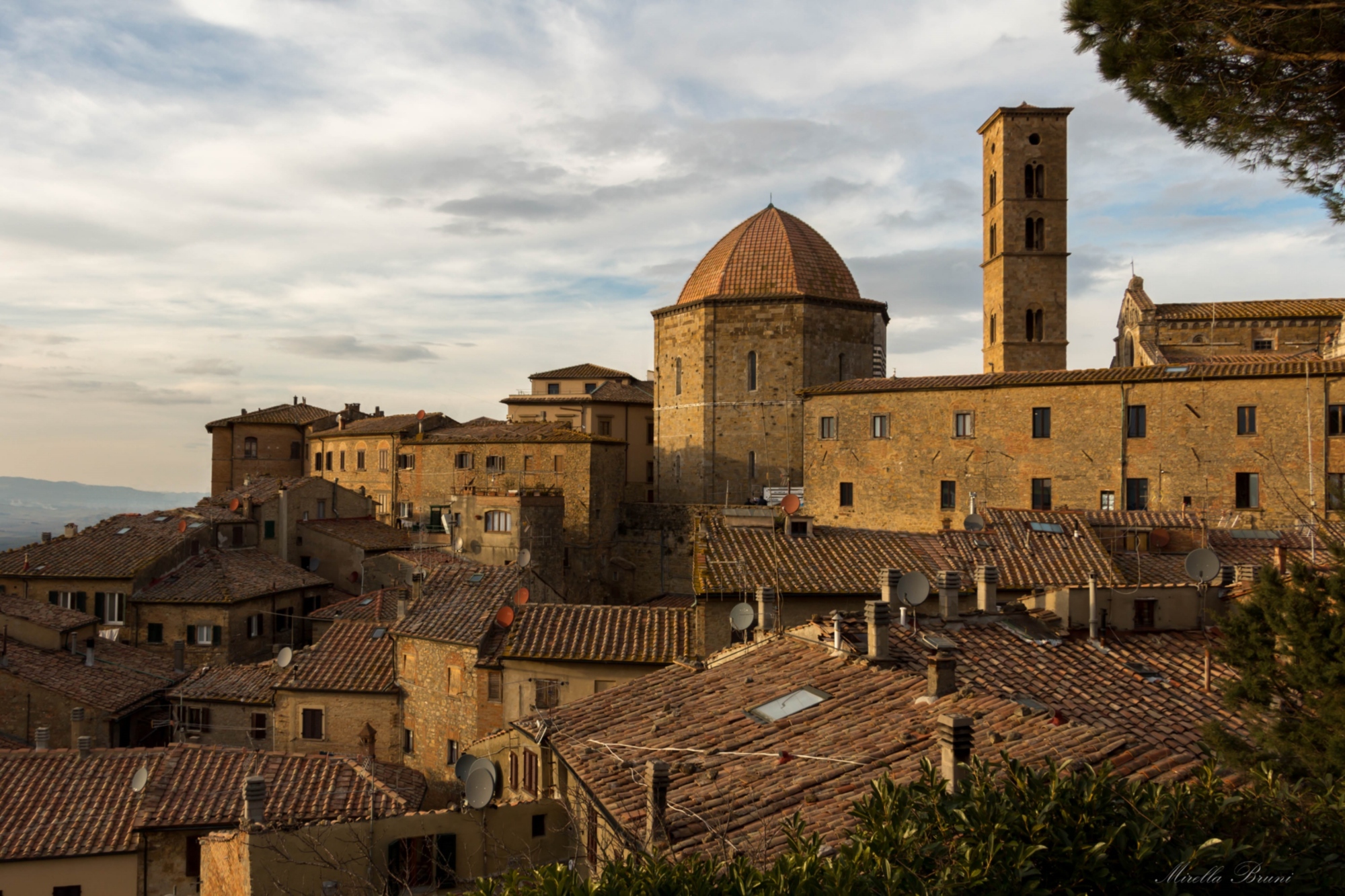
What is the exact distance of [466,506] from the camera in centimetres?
4053

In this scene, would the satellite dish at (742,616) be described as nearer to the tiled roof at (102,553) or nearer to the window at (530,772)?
the window at (530,772)

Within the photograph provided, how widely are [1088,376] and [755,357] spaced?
A: 1471 cm

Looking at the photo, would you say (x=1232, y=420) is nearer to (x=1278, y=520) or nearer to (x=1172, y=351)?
(x=1278, y=520)

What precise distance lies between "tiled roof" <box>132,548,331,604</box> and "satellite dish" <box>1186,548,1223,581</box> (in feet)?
96.2

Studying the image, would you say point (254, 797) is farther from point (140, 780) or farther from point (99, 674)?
point (99, 674)

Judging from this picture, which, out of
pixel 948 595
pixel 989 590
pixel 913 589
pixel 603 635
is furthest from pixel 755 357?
pixel 913 589

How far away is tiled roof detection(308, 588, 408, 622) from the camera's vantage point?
30.2 metres

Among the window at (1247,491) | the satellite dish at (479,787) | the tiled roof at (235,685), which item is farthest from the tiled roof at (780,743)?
the window at (1247,491)

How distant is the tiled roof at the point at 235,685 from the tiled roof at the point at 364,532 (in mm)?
12881

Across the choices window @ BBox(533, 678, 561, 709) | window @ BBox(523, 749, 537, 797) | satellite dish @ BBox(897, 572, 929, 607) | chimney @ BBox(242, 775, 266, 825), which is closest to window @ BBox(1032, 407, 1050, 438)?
satellite dish @ BBox(897, 572, 929, 607)

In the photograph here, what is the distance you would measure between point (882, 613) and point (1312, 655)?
587 cm

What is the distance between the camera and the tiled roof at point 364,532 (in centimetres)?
4206

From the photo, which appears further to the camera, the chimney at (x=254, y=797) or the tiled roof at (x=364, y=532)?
the tiled roof at (x=364, y=532)

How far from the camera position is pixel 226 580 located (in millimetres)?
34781
